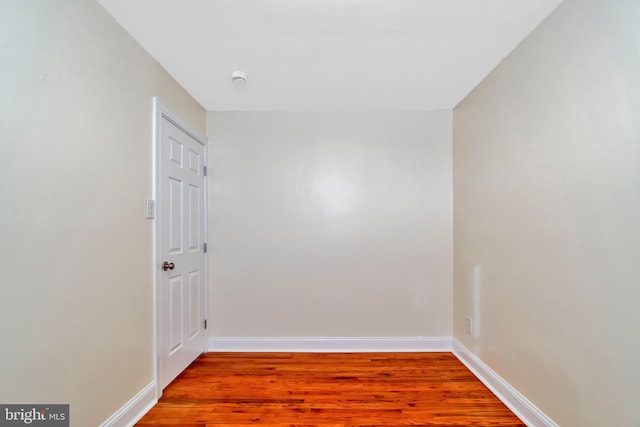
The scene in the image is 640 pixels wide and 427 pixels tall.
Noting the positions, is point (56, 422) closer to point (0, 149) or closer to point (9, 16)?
point (0, 149)

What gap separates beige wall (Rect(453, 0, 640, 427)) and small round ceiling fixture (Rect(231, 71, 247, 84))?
6.04 feet

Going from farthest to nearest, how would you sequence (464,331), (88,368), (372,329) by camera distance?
(372,329)
(464,331)
(88,368)

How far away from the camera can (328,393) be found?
225 cm

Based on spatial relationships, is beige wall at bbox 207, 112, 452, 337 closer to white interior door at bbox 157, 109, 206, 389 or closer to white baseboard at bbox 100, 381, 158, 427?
white interior door at bbox 157, 109, 206, 389

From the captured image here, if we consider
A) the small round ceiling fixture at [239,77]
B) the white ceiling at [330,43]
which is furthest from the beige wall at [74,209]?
the small round ceiling fixture at [239,77]

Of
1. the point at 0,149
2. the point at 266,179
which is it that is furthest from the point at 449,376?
the point at 0,149

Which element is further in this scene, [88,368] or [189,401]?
[189,401]

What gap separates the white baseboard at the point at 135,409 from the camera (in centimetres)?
174

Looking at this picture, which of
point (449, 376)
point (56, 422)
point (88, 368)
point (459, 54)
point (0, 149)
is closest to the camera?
point (0, 149)

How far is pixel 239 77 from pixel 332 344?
8.12 feet

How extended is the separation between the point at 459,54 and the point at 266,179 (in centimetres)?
189

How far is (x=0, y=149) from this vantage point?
1.15 metres

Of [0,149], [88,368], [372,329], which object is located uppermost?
[0,149]

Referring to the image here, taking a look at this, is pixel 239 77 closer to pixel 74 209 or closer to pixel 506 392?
pixel 74 209
